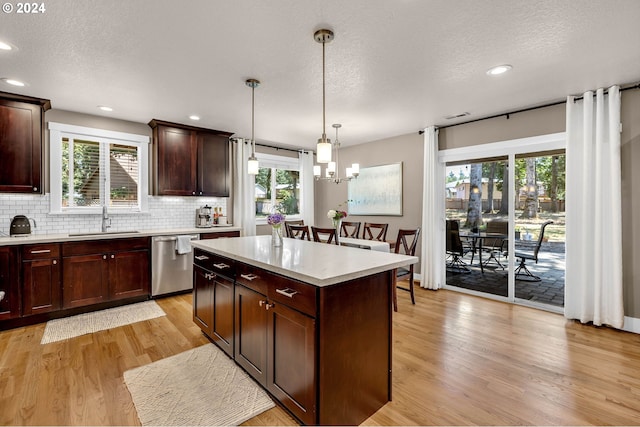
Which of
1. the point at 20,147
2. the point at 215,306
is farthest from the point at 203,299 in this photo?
the point at 20,147

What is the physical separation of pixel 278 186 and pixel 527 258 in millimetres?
4458

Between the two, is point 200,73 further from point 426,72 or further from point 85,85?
point 426,72

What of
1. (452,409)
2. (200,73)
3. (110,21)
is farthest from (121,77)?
(452,409)

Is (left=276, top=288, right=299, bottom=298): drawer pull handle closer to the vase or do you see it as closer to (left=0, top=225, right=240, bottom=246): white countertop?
the vase

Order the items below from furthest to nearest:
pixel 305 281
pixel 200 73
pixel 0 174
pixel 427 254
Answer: pixel 427 254 → pixel 0 174 → pixel 200 73 → pixel 305 281

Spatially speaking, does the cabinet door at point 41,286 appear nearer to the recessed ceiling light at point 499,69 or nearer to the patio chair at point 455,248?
the recessed ceiling light at point 499,69

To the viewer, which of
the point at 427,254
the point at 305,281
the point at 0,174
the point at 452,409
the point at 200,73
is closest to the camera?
the point at 305,281

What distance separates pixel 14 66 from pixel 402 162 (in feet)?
16.1

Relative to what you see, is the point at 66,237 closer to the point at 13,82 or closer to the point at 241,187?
the point at 13,82

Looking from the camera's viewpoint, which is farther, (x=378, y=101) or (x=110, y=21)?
(x=378, y=101)

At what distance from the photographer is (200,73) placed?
2820 millimetres

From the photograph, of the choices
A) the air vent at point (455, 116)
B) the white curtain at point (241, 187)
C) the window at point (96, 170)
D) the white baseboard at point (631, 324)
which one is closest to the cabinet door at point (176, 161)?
the window at point (96, 170)

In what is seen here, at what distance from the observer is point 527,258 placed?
407cm

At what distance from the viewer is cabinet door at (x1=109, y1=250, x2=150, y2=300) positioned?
3.80 m
